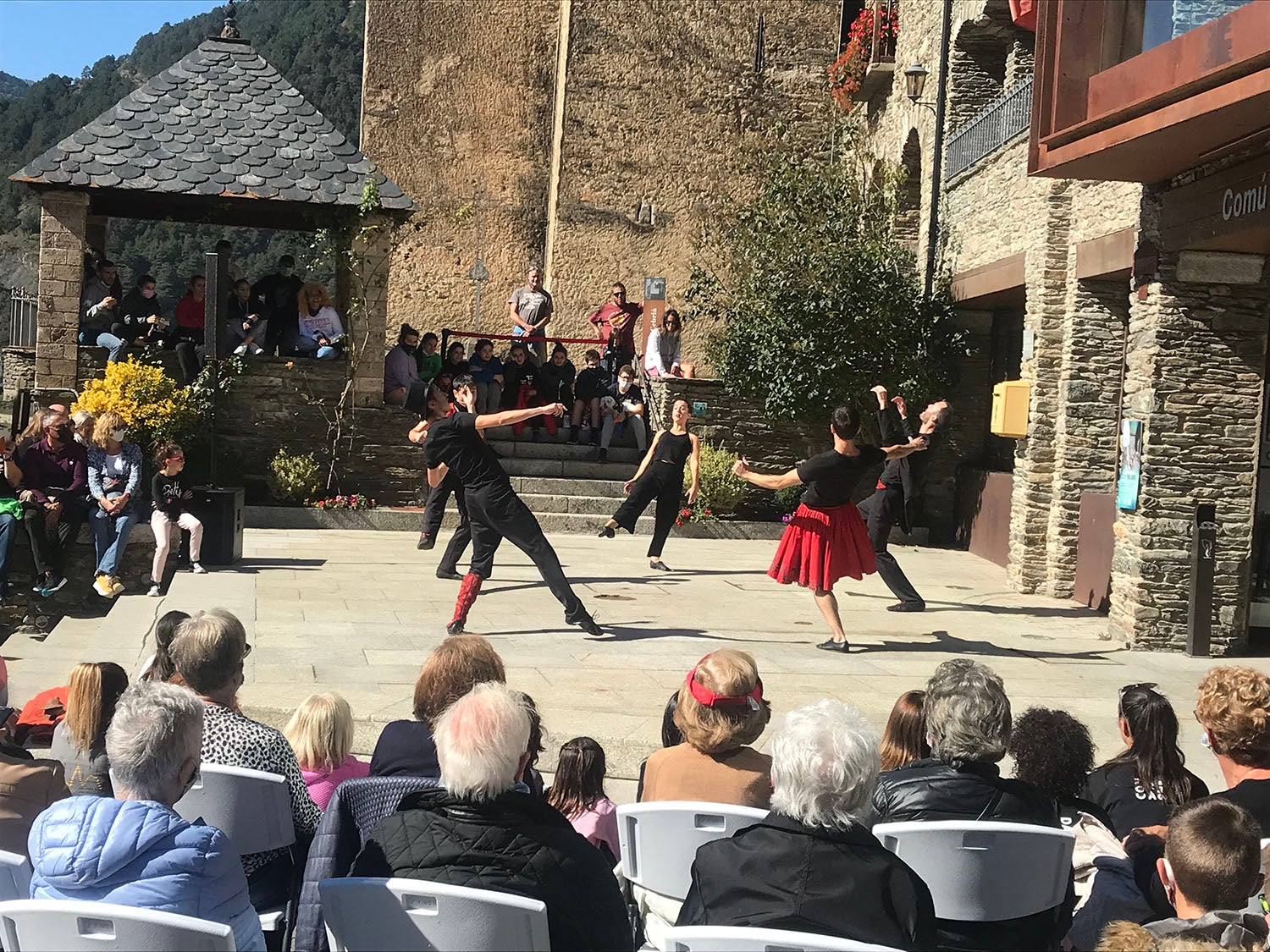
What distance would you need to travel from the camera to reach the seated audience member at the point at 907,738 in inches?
180

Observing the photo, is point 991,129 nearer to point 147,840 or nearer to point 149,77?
point 147,840

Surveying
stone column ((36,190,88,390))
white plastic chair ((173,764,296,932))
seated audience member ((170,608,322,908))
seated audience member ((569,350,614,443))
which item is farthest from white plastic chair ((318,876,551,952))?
seated audience member ((569,350,614,443))

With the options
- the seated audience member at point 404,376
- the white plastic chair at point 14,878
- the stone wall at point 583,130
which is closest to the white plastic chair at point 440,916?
the white plastic chair at point 14,878

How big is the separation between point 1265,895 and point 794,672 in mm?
5262

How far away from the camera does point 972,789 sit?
3816 millimetres

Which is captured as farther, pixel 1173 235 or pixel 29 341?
pixel 29 341

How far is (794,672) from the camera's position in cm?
872

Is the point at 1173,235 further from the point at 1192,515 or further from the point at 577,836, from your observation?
the point at 577,836

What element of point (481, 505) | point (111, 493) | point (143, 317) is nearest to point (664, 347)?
point (143, 317)

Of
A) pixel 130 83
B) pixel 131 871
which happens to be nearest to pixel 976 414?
pixel 131 871

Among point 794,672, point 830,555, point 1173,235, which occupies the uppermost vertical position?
point 1173,235

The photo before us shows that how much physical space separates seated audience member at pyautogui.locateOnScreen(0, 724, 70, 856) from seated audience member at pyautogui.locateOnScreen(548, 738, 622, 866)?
4.90 ft

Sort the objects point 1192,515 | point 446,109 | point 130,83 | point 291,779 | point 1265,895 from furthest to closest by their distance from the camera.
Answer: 1. point 130,83
2. point 446,109
3. point 1192,515
4. point 291,779
5. point 1265,895

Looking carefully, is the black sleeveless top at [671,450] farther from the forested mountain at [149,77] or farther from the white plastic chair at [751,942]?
the forested mountain at [149,77]
